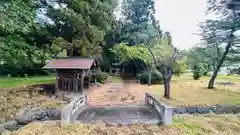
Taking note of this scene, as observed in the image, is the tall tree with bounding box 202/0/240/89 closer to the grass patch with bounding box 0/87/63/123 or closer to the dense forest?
the dense forest

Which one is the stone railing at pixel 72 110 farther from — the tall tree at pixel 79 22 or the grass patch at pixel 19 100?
the tall tree at pixel 79 22

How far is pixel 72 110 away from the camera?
7.89m

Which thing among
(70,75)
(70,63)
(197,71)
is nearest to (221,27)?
(70,63)

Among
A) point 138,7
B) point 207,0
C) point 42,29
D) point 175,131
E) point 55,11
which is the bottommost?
point 175,131

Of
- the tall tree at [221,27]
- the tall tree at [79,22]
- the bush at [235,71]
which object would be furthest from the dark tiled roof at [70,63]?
the bush at [235,71]

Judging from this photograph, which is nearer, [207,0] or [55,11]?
[55,11]

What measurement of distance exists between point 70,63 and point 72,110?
724 centimetres

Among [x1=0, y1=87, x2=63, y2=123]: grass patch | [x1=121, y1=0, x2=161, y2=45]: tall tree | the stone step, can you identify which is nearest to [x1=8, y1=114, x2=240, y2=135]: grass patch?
the stone step

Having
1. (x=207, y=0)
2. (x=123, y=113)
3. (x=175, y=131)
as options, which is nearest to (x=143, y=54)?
(x=207, y=0)

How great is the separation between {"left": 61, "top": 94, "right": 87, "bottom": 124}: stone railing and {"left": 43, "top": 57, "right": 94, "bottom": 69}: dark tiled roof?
14.5 feet

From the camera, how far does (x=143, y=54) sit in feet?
68.6

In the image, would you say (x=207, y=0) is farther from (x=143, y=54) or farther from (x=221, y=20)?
(x=143, y=54)

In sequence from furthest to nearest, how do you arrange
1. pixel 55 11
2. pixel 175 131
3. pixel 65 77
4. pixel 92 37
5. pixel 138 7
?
pixel 138 7 → pixel 92 37 → pixel 55 11 → pixel 65 77 → pixel 175 131

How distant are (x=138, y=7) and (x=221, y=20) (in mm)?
12599
